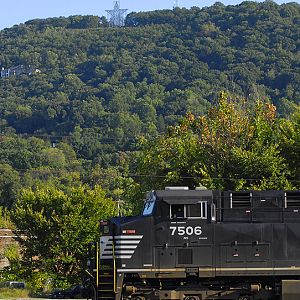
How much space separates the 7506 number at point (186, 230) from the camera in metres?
23.7

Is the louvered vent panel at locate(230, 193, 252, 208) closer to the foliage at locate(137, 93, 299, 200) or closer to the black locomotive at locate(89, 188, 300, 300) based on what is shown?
the black locomotive at locate(89, 188, 300, 300)

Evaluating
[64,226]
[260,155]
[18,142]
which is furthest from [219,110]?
[18,142]

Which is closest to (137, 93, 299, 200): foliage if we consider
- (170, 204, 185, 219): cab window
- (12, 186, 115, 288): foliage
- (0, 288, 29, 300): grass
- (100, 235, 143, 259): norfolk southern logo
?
(12, 186, 115, 288): foliage

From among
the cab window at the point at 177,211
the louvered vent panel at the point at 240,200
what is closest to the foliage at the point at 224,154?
the louvered vent panel at the point at 240,200

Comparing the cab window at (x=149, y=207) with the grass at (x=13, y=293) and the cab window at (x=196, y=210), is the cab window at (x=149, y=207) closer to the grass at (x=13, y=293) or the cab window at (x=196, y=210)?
the cab window at (x=196, y=210)

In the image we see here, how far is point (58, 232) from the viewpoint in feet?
162

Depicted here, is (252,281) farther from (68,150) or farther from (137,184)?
(68,150)

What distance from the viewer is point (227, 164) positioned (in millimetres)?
40375

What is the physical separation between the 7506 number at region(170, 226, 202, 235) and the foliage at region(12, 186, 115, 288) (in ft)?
81.1

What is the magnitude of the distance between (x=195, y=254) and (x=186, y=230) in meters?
0.85

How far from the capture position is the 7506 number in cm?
2369

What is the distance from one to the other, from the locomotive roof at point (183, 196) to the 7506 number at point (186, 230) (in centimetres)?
86

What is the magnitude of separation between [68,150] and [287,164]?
492ft

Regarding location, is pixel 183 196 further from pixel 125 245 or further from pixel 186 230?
pixel 125 245
